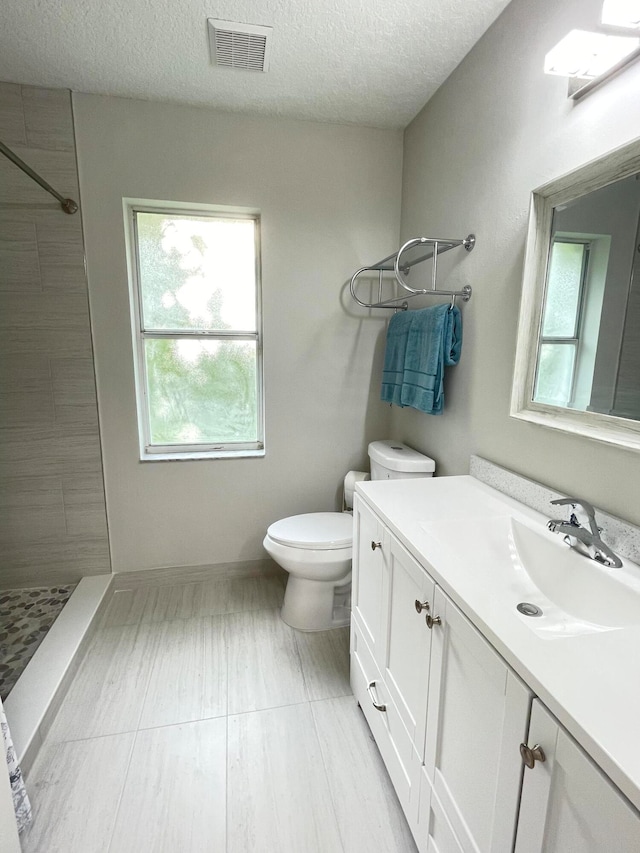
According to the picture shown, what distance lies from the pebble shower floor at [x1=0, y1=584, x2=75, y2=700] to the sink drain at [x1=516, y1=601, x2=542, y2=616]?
1.80m

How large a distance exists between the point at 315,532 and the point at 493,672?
1238mm

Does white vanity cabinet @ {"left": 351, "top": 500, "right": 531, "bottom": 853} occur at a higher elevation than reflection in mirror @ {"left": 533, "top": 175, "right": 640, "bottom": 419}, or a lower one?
lower

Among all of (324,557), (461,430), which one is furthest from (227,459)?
(461,430)

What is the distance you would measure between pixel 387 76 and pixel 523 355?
52.2 inches

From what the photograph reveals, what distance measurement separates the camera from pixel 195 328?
7.25 ft

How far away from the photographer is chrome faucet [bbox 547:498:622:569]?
94 centimetres

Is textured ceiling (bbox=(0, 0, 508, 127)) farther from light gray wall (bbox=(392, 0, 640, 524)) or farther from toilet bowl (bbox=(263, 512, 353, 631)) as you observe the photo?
toilet bowl (bbox=(263, 512, 353, 631))

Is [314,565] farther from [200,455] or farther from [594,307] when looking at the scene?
[594,307]

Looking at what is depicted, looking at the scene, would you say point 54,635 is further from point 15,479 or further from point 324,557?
point 324,557

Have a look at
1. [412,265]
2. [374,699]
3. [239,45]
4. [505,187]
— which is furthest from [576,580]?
[239,45]

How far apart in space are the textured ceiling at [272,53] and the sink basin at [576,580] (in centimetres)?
168

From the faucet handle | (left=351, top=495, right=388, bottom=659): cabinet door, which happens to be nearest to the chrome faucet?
the faucet handle

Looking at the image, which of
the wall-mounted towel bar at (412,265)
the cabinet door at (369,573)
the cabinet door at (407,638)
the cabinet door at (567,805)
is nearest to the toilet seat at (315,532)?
the cabinet door at (369,573)

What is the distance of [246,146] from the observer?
2.03m
